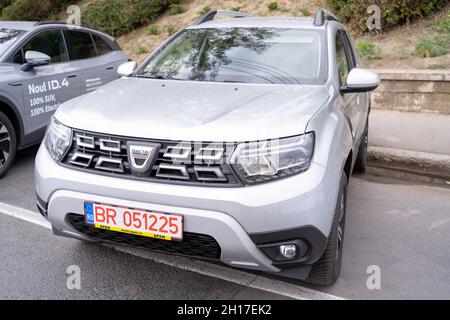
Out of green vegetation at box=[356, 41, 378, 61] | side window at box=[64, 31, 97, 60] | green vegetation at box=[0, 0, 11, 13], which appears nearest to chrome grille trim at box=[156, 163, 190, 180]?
side window at box=[64, 31, 97, 60]

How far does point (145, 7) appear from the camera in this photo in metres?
11.9

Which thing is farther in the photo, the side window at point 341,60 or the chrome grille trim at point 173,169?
the side window at point 341,60

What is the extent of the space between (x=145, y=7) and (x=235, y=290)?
33.4 ft

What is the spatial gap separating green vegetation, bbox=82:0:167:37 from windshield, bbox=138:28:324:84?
8.24m

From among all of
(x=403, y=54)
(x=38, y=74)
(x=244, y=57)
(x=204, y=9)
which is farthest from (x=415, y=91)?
(x=204, y=9)

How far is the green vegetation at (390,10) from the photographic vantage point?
330 inches

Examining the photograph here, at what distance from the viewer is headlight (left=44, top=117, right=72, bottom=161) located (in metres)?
2.83

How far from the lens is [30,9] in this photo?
12938 mm

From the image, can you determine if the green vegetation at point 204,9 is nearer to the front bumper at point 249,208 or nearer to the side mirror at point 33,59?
the side mirror at point 33,59

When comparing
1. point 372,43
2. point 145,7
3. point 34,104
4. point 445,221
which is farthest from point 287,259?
point 145,7

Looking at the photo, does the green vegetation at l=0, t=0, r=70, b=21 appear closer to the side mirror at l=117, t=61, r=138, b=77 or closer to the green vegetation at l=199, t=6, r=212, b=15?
the green vegetation at l=199, t=6, r=212, b=15

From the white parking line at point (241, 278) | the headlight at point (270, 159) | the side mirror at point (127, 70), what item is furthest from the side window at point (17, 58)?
the headlight at point (270, 159)

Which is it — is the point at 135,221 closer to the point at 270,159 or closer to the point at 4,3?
the point at 270,159

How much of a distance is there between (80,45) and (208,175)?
4.28 metres
